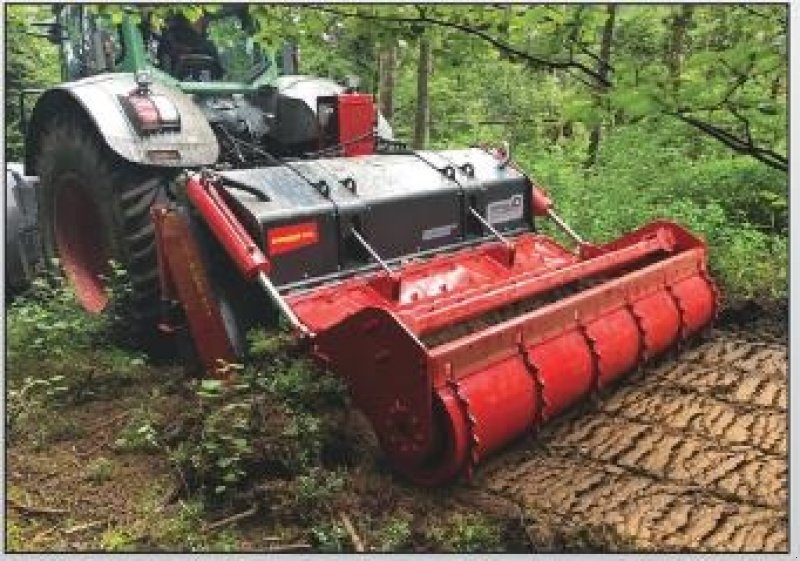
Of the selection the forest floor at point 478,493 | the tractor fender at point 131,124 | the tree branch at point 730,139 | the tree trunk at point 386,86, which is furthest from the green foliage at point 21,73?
the tree branch at point 730,139

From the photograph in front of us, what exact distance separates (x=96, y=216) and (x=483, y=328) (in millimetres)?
2559

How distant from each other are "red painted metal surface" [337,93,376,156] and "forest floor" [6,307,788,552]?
1968 mm

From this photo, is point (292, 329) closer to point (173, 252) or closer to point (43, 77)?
point (173, 252)

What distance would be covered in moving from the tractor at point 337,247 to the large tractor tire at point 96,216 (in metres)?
0.01

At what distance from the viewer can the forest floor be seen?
10.8 feet

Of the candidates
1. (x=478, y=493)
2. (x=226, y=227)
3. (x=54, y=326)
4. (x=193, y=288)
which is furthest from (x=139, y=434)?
(x=478, y=493)

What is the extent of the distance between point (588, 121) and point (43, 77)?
441 inches

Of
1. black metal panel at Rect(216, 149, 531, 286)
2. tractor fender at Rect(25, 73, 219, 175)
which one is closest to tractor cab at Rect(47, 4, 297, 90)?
tractor fender at Rect(25, 73, 219, 175)

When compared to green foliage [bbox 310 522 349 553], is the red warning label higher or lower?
higher

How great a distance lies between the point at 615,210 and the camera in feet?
25.9

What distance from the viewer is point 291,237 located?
14.4 ft

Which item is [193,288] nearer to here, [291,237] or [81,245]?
[291,237]

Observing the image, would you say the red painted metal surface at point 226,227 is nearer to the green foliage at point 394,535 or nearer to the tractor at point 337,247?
the tractor at point 337,247

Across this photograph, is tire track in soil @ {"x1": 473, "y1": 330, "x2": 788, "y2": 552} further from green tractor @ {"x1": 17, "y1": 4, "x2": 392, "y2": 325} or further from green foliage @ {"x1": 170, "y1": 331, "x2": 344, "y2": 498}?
green tractor @ {"x1": 17, "y1": 4, "x2": 392, "y2": 325}
